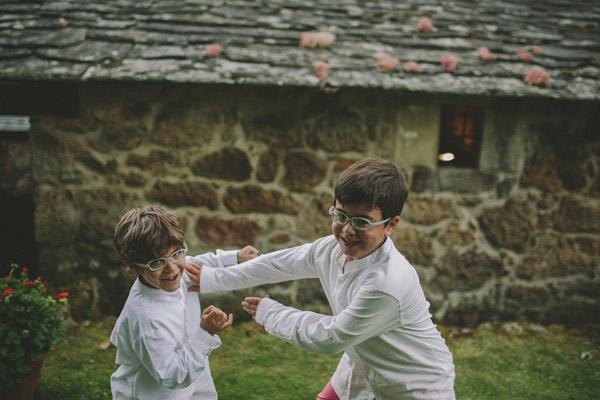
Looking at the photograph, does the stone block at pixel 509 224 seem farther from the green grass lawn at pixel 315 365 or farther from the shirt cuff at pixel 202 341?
the shirt cuff at pixel 202 341

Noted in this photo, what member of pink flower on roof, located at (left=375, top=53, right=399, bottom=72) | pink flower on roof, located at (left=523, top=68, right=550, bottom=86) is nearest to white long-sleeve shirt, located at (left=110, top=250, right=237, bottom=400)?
pink flower on roof, located at (left=375, top=53, right=399, bottom=72)

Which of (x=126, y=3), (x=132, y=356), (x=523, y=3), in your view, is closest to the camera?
(x=132, y=356)

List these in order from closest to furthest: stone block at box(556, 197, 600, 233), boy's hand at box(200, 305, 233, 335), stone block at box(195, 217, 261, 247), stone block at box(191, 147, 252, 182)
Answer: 1. boy's hand at box(200, 305, 233, 335)
2. stone block at box(191, 147, 252, 182)
3. stone block at box(195, 217, 261, 247)
4. stone block at box(556, 197, 600, 233)

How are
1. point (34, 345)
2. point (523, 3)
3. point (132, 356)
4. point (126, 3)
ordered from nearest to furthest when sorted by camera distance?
point (132, 356) < point (34, 345) < point (126, 3) < point (523, 3)

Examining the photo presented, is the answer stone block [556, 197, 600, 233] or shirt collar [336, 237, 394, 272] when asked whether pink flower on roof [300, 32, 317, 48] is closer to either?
shirt collar [336, 237, 394, 272]

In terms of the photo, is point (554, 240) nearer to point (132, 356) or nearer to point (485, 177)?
point (485, 177)

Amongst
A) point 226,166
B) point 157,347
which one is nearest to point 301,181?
point 226,166

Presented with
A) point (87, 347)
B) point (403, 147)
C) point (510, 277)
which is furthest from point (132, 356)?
point (510, 277)

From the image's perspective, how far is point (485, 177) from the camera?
13.4 ft

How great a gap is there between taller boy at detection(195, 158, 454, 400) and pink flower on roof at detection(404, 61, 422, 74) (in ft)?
6.96

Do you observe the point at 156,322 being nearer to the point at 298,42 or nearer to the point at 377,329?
the point at 377,329

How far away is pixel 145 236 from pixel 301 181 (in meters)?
2.44

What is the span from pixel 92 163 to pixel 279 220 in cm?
184

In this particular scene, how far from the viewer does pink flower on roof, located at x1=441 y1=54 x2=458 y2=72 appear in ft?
12.2
